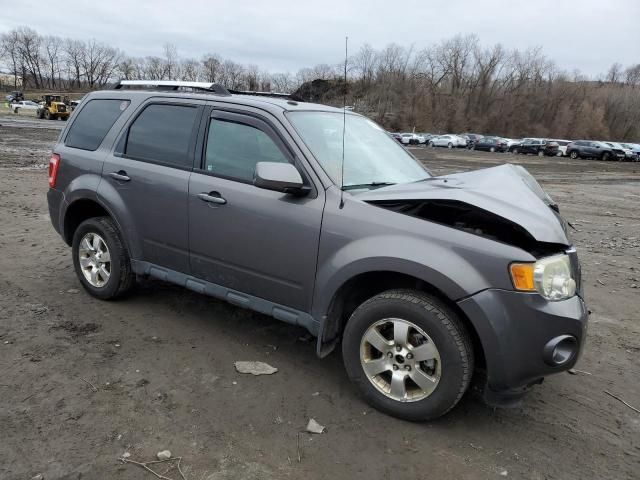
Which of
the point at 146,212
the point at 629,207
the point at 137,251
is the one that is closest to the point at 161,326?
the point at 137,251

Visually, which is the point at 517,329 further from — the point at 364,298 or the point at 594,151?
the point at 594,151

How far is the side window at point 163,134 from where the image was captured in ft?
13.1

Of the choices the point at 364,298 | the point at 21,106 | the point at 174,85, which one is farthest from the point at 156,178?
the point at 21,106

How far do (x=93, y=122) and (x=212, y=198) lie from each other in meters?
1.89

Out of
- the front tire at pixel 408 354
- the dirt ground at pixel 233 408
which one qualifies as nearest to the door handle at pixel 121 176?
the dirt ground at pixel 233 408

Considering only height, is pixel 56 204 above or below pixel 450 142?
below

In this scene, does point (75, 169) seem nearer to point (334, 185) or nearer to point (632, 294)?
point (334, 185)

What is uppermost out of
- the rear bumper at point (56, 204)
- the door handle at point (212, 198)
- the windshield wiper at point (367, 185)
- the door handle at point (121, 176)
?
the windshield wiper at point (367, 185)

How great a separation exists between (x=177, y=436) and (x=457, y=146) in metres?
55.3

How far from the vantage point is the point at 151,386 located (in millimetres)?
3348

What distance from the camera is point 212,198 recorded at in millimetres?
3699

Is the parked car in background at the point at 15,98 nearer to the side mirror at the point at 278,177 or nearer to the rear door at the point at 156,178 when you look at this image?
the rear door at the point at 156,178

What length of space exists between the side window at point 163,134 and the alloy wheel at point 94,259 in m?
0.90

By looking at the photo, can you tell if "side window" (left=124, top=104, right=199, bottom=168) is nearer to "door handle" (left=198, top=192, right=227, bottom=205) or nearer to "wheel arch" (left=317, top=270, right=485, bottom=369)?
A: "door handle" (left=198, top=192, right=227, bottom=205)
